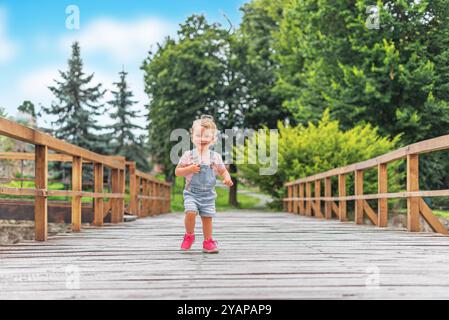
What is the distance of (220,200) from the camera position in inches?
1401

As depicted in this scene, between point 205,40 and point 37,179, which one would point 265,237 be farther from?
point 205,40

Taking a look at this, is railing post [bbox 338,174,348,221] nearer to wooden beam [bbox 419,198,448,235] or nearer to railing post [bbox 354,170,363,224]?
railing post [bbox 354,170,363,224]

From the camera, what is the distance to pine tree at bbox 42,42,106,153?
3086 centimetres

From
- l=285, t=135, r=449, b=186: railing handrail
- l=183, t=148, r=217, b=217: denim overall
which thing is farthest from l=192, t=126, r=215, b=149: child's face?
l=285, t=135, r=449, b=186: railing handrail

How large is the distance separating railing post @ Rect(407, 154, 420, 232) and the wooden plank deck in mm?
1029

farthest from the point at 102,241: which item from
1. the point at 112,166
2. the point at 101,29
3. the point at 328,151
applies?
the point at 101,29

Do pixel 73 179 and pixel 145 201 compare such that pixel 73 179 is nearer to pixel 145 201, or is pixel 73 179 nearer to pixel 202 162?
pixel 202 162

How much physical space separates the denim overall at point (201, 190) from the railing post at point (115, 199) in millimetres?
4557

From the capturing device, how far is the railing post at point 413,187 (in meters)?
6.74

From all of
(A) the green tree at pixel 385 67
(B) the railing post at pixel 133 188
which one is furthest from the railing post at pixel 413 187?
(A) the green tree at pixel 385 67

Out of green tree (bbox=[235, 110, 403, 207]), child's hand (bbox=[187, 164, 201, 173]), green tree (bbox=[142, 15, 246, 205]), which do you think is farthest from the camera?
green tree (bbox=[142, 15, 246, 205])

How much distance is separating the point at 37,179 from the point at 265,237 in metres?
2.26

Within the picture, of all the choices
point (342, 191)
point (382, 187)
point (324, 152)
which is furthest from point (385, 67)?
point (382, 187)
